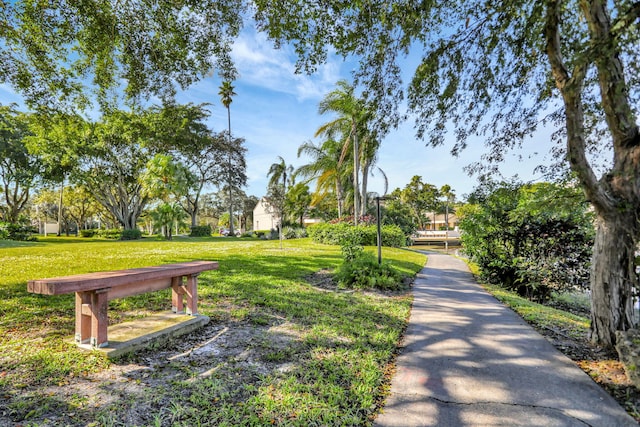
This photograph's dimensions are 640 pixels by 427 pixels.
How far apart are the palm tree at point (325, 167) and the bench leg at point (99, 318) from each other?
59.5ft

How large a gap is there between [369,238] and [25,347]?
14735 mm

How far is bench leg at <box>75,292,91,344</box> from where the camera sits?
119 inches

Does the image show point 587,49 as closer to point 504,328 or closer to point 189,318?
point 504,328

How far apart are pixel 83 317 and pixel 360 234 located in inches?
553

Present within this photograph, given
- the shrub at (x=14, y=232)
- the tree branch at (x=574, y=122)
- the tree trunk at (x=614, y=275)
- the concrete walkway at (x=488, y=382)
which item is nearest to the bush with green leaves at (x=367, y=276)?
the concrete walkway at (x=488, y=382)

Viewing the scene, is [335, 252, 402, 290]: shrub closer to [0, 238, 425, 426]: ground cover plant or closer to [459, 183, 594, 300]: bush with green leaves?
[0, 238, 425, 426]: ground cover plant

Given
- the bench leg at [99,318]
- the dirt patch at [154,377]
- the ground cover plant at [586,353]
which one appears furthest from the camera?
the bench leg at [99,318]

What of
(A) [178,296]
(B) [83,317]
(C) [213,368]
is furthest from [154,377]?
(A) [178,296]

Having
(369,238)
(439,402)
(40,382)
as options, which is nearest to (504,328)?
(439,402)

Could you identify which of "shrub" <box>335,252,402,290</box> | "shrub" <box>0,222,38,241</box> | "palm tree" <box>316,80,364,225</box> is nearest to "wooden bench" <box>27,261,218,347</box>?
"shrub" <box>335,252,402,290</box>

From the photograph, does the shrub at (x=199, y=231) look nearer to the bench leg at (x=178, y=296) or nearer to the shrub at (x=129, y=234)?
the shrub at (x=129, y=234)

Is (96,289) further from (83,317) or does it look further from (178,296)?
(178,296)

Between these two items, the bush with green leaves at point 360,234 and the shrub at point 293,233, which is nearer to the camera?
the bush with green leaves at point 360,234

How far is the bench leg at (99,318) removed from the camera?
2.99 meters
